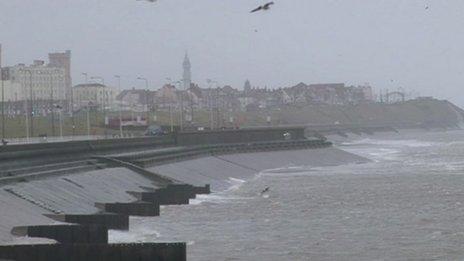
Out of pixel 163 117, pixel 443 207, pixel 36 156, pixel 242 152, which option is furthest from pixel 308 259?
pixel 163 117

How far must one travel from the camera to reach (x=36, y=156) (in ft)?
153

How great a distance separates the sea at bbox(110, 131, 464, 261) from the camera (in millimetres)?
27984

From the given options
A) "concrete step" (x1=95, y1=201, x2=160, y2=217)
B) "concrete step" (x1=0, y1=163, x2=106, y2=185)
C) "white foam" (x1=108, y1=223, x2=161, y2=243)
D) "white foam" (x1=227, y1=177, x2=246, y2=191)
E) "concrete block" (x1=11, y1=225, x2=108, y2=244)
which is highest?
"concrete step" (x1=0, y1=163, x2=106, y2=185)

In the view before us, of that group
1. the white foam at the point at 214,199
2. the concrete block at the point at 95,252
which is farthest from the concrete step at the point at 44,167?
the concrete block at the point at 95,252

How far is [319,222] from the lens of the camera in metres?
Answer: 35.8

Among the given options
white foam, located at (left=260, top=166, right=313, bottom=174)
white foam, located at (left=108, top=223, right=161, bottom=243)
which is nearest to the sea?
white foam, located at (left=108, top=223, right=161, bottom=243)

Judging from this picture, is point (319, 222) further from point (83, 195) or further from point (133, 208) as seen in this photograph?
point (83, 195)

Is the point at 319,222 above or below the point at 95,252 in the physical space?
below

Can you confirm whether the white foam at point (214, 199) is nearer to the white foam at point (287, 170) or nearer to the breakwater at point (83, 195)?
the breakwater at point (83, 195)

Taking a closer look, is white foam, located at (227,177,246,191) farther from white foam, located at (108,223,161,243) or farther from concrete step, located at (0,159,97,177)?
white foam, located at (108,223,161,243)

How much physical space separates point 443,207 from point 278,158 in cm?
4345

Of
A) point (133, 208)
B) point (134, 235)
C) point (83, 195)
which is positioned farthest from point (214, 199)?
point (134, 235)

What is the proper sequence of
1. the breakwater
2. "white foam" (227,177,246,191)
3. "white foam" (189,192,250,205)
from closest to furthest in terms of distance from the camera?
1. the breakwater
2. "white foam" (189,192,250,205)
3. "white foam" (227,177,246,191)

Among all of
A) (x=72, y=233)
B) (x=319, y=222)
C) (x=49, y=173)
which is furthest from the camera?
(x=49, y=173)
